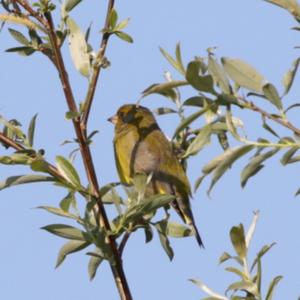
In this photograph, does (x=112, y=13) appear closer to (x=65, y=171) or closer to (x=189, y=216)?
(x=65, y=171)

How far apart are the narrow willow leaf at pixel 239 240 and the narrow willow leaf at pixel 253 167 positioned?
17 cm

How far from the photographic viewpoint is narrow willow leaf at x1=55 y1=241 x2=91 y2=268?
256cm

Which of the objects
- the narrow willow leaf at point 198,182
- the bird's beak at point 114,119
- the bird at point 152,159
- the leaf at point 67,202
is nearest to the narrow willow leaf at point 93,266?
the leaf at point 67,202

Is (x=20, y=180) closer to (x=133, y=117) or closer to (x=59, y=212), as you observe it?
(x=59, y=212)

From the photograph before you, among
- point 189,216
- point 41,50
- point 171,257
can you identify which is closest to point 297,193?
point 171,257

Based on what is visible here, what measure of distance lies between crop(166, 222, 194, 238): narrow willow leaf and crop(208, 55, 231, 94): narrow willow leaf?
107cm

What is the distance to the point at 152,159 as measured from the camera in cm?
530

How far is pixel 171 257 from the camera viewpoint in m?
2.76

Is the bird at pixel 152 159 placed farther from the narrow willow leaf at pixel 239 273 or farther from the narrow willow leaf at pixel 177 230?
the narrow willow leaf at pixel 239 273

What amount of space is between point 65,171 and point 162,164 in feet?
9.20

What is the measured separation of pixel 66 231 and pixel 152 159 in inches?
114

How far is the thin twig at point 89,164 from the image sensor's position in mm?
2182

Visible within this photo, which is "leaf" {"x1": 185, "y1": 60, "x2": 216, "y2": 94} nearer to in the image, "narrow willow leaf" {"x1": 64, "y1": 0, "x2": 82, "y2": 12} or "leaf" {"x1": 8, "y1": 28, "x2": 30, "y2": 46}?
"narrow willow leaf" {"x1": 64, "y1": 0, "x2": 82, "y2": 12}

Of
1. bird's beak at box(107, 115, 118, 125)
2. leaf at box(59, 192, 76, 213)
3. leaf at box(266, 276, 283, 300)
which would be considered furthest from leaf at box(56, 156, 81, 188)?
bird's beak at box(107, 115, 118, 125)
